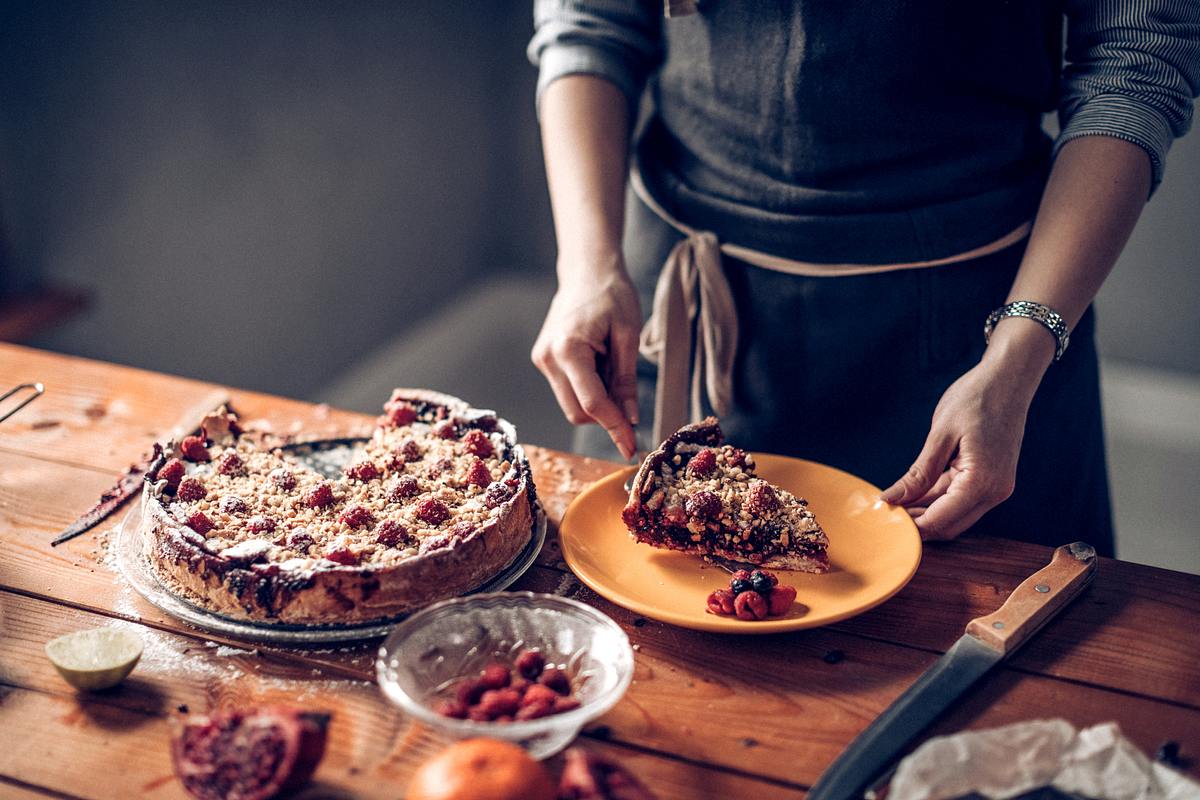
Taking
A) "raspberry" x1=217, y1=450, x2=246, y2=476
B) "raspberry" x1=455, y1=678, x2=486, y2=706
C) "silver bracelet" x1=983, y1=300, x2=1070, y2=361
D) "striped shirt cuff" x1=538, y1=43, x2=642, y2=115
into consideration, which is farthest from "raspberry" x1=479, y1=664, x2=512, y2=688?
"striped shirt cuff" x1=538, y1=43, x2=642, y2=115

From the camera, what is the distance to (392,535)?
1059 millimetres

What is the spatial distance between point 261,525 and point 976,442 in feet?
2.61

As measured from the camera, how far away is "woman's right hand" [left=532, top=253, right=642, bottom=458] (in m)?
1.27

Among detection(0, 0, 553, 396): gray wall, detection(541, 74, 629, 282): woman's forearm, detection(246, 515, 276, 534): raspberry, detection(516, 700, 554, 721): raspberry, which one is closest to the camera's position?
detection(516, 700, 554, 721): raspberry

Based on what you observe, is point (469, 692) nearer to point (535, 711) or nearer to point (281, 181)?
point (535, 711)

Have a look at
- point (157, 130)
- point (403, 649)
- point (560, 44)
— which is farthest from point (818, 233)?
point (157, 130)

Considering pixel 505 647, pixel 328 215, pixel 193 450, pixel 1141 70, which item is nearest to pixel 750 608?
pixel 505 647

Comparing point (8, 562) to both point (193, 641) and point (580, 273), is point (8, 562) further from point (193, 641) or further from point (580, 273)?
point (580, 273)

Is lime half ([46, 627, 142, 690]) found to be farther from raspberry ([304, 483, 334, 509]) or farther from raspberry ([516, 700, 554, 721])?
raspberry ([516, 700, 554, 721])

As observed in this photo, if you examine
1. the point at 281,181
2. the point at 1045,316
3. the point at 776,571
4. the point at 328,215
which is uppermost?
the point at 1045,316

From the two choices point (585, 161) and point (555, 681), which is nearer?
point (555, 681)

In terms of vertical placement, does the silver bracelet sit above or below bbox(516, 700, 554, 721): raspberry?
above

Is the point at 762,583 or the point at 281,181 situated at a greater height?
the point at 762,583

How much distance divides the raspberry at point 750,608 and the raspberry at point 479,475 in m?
0.34
